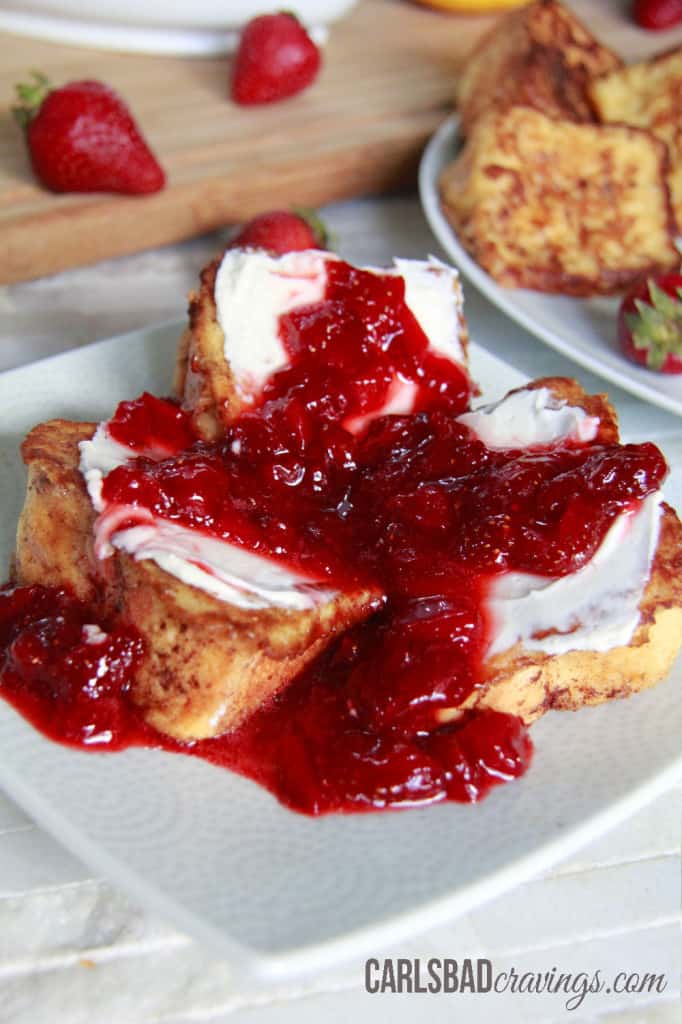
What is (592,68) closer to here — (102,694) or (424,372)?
(424,372)

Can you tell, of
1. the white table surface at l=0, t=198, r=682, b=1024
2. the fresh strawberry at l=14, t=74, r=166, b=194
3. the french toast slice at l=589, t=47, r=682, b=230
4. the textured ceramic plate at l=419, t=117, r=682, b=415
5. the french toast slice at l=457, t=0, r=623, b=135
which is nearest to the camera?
the white table surface at l=0, t=198, r=682, b=1024

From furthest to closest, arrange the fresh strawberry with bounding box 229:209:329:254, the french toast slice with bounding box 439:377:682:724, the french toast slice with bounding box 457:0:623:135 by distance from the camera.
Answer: the french toast slice with bounding box 457:0:623:135, the fresh strawberry with bounding box 229:209:329:254, the french toast slice with bounding box 439:377:682:724

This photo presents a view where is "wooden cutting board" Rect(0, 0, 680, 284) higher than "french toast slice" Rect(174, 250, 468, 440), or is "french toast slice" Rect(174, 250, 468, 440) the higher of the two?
"french toast slice" Rect(174, 250, 468, 440)

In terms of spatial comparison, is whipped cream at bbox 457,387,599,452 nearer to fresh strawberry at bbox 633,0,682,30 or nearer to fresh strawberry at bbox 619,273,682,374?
fresh strawberry at bbox 619,273,682,374

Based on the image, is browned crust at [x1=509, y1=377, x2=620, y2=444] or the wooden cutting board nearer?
browned crust at [x1=509, y1=377, x2=620, y2=444]

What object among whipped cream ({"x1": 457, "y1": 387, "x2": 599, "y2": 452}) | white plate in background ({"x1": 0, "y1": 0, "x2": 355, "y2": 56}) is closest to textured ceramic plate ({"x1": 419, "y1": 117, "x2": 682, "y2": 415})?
whipped cream ({"x1": 457, "y1": 387, "x2": 599, "y2": 452})
